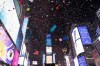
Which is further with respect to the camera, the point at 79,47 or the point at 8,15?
the point at 79,47

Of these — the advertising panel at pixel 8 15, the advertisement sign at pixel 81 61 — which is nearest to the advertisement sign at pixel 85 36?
the advertisement sign at pixel 81 61

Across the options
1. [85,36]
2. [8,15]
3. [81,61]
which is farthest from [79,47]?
[8,15]

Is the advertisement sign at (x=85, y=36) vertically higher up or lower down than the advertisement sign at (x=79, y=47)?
higher up

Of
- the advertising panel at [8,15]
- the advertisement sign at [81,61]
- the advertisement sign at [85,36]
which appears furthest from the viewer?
the advertisement sign at [85,36]

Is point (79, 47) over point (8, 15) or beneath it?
beneath

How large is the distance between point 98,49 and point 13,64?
783 centimetres

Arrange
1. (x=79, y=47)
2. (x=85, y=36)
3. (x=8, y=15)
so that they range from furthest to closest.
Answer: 1. (x=79, y=47)
2. (x=85, y=36)
3. (x=8, y=15)

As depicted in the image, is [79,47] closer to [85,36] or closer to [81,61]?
[85,36]

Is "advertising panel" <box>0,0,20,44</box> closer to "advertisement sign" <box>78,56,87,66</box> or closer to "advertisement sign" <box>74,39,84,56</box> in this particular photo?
"advertisement sign" <box>74,39,84,56</box>

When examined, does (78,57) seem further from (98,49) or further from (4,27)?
(4,27)

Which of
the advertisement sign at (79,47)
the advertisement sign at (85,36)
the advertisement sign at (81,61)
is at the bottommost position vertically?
the advertisement sign at (81,61)

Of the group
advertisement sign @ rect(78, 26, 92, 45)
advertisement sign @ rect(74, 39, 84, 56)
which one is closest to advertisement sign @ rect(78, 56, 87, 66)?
advertisement sign @ rect(74, 39, 84, 56)

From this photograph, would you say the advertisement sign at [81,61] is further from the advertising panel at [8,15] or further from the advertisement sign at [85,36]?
the advertising panel at [8,15]

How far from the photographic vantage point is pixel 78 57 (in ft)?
50.4
